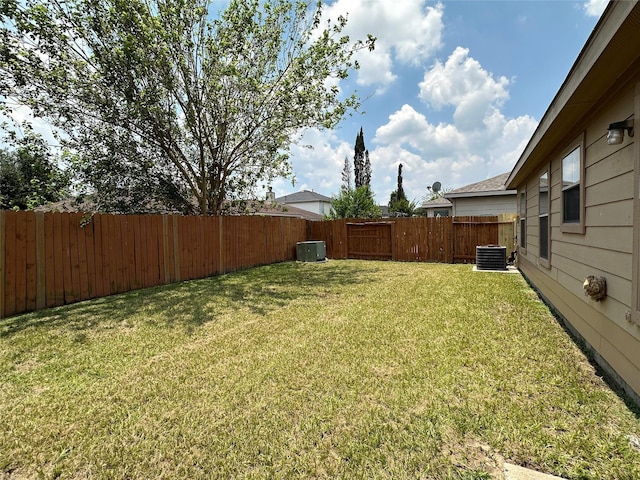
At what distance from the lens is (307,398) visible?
2299 millimetres

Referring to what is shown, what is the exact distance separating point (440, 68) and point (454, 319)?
962 centimetres

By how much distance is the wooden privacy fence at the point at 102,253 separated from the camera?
492cm

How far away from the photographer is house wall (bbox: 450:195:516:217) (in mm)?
12711

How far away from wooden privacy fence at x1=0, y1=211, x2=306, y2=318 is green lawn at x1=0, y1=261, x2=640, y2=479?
864mm

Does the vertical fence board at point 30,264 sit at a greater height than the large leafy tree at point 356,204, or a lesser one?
lesser

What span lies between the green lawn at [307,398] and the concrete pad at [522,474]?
5cm

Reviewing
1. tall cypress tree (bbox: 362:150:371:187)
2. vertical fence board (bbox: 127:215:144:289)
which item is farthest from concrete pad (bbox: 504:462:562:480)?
tall cypress tree (bbox: 362:150:371:187)

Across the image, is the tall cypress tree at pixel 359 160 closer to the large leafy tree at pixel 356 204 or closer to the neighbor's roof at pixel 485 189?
the large leafy tree at pixel 356 204

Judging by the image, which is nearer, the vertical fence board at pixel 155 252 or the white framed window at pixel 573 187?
the white framed window at pixel 573 187

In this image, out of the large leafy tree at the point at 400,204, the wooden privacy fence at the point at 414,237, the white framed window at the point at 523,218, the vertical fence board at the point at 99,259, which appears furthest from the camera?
the large leafy tree at the point at 400,204

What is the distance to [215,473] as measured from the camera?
1615 millimetres

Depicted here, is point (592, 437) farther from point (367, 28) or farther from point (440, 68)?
point (440, 68)

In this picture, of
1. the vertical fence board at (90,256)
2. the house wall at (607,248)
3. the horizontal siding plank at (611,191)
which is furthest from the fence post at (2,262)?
the horizontal siding plank at (611,191)

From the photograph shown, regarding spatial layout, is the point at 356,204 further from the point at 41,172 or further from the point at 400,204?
the point at 41,172
